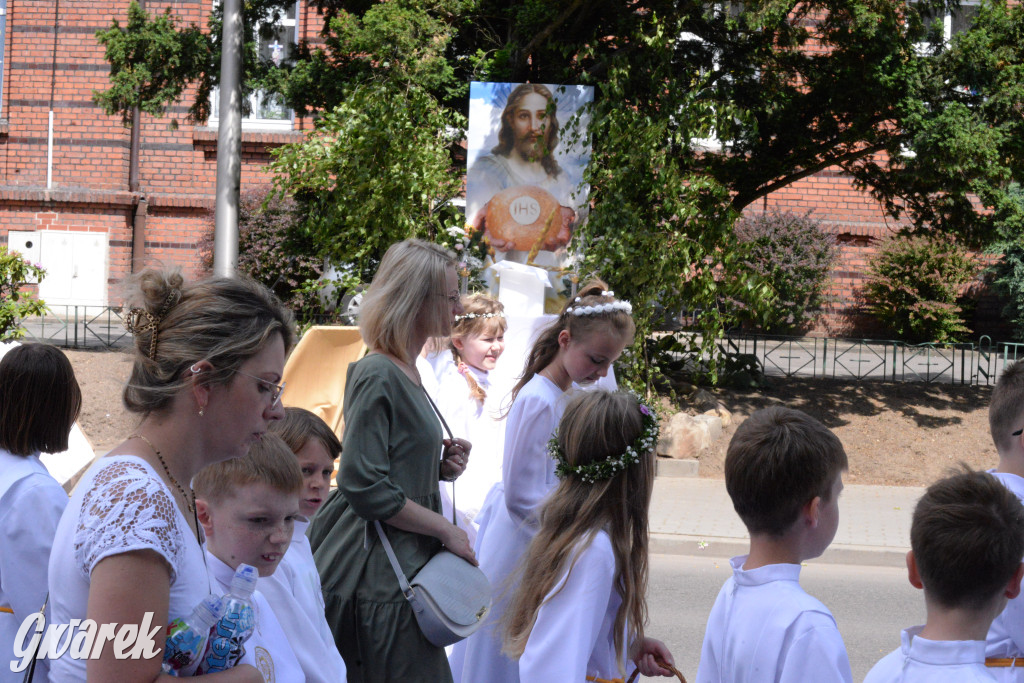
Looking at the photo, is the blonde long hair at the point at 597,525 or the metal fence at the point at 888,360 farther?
the metal fence at the point at 888,360

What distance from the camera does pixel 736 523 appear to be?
893 cm

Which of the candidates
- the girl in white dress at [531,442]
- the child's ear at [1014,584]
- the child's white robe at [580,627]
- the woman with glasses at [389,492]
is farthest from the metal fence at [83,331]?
the child's ear at [1014,584]

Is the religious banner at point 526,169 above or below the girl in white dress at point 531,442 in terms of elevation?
above

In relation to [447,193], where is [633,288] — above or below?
below

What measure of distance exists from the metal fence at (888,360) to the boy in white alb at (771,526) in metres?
11.1

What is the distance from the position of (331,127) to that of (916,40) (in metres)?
6.90

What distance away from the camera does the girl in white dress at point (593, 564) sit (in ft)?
8.76

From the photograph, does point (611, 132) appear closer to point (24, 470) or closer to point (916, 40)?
point (916, 40)

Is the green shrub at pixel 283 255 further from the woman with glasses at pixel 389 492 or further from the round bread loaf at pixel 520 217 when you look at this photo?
the woman with glasses at pixel 389 492

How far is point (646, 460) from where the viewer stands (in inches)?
113

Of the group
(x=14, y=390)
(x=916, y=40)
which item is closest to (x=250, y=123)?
(x=916, y=40)

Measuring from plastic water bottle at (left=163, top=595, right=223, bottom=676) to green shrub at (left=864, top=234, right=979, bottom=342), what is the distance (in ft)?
52.5

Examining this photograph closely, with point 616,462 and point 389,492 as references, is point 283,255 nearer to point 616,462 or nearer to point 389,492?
point 389,492

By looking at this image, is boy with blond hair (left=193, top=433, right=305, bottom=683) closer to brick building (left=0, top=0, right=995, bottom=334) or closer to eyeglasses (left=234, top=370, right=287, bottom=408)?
eyeglasses (left=234, top=370, right=287, bottom=408)
